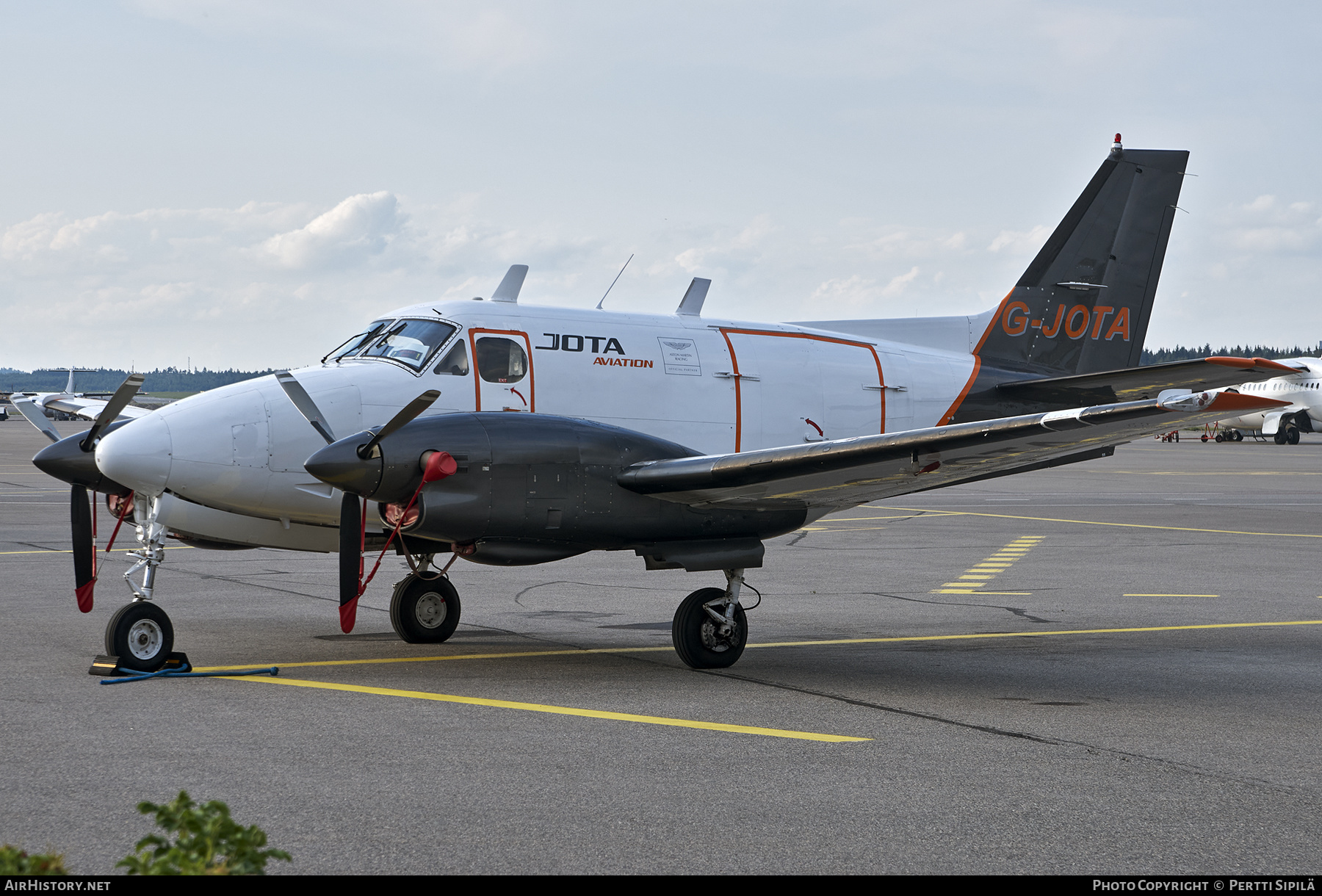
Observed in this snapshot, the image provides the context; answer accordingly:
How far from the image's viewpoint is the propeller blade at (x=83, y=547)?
30.4 ft

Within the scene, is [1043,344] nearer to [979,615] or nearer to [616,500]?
[979,615]

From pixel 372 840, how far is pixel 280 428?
4769 mm

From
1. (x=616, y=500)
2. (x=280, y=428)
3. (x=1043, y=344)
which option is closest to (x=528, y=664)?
(x=616, y=500)

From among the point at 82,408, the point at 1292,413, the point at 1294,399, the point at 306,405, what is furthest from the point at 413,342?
the point at 1292,413

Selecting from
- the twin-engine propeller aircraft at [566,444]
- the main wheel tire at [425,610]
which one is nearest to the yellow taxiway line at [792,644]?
the main wheel tire at [425,610]

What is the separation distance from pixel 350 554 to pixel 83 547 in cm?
240

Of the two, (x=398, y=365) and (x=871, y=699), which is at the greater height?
(x=398, y=365)

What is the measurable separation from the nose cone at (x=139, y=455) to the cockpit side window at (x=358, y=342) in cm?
195

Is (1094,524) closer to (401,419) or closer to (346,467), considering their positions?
(401,419)

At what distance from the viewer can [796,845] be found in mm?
5012

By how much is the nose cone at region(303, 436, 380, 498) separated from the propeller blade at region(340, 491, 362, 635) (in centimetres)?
33

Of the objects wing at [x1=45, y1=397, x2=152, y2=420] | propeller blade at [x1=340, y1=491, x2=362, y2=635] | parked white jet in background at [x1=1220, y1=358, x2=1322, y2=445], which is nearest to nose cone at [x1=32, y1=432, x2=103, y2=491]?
propeller blade at [x1=340, y1=491, x2=362, y2=635]

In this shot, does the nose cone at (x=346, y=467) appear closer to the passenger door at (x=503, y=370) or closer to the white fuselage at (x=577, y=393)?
the white fuselage at (x=577, y=393)

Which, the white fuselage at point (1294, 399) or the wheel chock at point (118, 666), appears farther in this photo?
the white fuselage at point (1294, 399)
